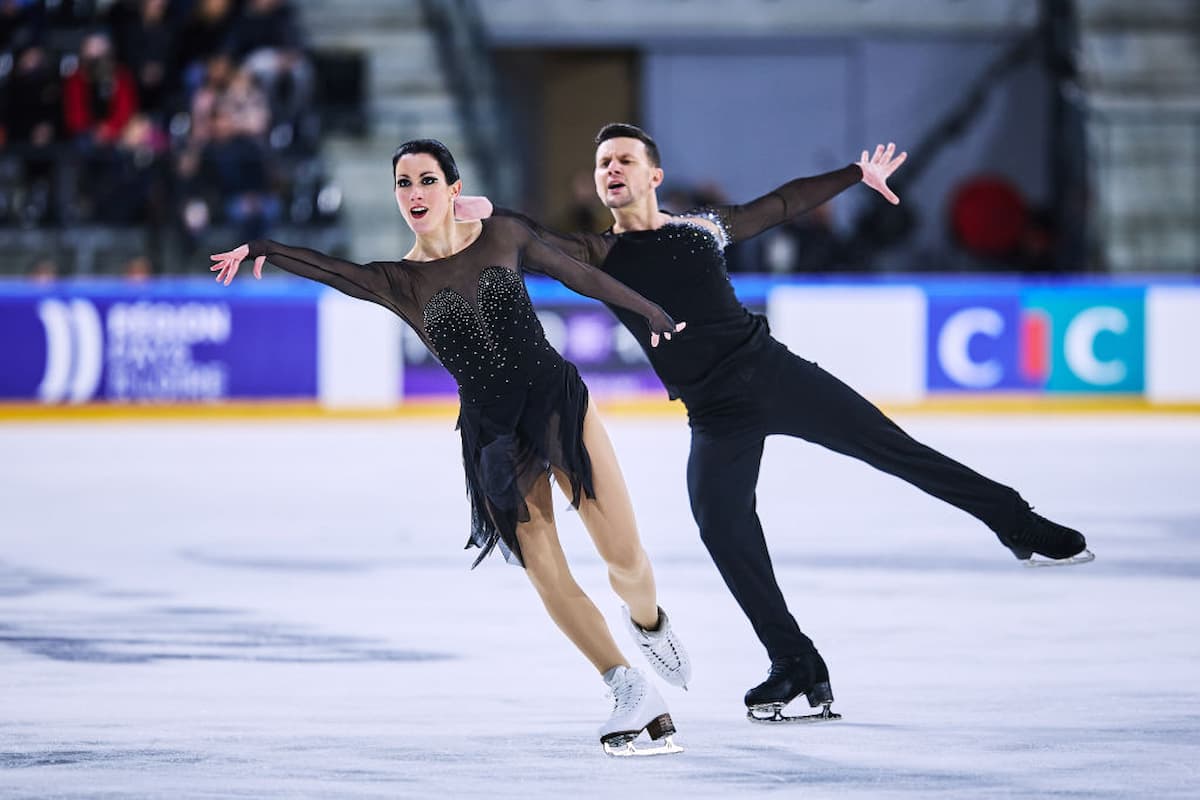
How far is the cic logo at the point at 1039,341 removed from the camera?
A: 47.8ft

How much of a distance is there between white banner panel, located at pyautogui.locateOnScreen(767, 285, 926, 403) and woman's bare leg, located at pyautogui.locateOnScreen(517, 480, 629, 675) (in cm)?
966

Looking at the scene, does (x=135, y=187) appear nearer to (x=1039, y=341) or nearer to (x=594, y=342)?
(x=594, y=342)

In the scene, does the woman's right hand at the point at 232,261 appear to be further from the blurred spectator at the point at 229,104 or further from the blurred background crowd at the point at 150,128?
the blurred spectator at the point at 229,104

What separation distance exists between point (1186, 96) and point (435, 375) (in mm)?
8386

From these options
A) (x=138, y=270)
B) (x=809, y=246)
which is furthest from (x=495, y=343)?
(x=809, y=246)

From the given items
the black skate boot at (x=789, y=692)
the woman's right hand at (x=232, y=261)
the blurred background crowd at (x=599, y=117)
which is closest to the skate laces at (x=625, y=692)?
the black skate boot at (x=789, y=692)

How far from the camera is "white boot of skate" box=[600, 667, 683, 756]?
470cm

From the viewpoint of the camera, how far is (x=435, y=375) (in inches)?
571

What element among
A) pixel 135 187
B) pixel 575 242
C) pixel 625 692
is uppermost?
pixel 135 187

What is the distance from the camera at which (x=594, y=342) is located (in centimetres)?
1446

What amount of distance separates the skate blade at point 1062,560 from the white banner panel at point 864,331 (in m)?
8.79

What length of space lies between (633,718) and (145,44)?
13477 mm

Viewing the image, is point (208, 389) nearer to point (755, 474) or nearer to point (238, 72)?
point (238, 72)

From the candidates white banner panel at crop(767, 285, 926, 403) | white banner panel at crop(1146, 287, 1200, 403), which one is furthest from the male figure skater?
white banner panel at crop(1146, 287, 1200, 403)
